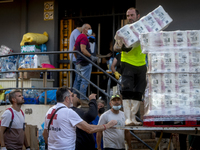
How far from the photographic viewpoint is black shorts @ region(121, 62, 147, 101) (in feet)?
16.4

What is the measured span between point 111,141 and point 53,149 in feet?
5.71

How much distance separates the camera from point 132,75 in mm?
5059

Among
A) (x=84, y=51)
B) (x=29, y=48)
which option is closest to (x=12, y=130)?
(x=84, y=51)

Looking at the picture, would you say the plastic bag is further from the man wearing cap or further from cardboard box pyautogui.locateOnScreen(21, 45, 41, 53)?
the man wearing cap

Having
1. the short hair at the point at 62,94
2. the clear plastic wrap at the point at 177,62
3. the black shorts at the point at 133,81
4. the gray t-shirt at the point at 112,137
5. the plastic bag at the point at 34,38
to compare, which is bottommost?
the gray t-shirt at the point at 112,137

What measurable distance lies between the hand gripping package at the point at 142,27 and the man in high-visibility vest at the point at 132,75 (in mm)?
203

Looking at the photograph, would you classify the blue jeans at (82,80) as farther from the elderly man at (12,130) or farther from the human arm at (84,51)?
the elderly man at (12,130)

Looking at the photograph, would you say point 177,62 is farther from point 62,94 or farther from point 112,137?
point 112,137

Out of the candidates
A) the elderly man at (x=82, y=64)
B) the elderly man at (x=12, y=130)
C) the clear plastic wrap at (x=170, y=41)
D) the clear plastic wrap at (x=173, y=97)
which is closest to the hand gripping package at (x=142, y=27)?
the clear plastic wrap at (x=170, y=41)

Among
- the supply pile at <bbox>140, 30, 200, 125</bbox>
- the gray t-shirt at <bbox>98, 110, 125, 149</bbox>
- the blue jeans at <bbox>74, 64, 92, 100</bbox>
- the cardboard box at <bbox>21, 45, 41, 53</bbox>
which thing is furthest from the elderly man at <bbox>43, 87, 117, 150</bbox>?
the cardboard box at <bbox>21, 45, 41, 53</bbox>

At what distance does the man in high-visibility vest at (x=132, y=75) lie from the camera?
495 centimetres

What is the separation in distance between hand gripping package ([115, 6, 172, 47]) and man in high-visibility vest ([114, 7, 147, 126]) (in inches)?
8.0

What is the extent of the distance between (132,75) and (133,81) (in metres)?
0.10

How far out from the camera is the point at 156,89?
4289 millimetres
